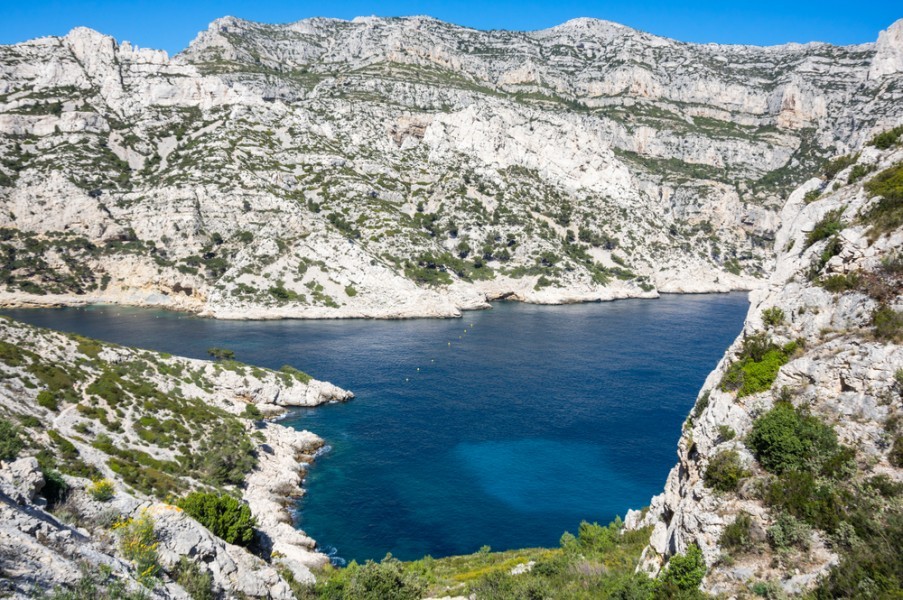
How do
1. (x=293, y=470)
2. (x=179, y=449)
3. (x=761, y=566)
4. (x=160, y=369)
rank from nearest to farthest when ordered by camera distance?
(x=761, y=566) < (x=179, y=449) < (x=293, y=470) < (x=160, y=369)

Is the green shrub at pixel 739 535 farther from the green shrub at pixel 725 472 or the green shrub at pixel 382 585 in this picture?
the green shrub at pixel 382 585

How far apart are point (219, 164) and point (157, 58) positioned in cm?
6889

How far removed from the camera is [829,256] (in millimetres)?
19172

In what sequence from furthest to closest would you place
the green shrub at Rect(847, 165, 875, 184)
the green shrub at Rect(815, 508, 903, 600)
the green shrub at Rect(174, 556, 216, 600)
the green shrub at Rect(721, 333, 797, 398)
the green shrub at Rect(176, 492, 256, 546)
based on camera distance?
the green shrub at Rect(176, 492, 256, 546) → the green shrub at Rect(847, 165, 875, 184) → the green shrub at Rect(721, 333, 797, 398) → the green shrub at Rect(174, 556, 216, 600) → the green shrub at Rect(815, 508, 903, 600)

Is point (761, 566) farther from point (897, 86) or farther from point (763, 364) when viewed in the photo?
point (897, 86)

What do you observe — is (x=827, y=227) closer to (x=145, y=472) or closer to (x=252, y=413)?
(x=145, y=472)

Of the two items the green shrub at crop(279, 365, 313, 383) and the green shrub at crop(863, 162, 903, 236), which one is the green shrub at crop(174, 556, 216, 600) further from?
the green shrub at crop(279, 365, 313, 383)

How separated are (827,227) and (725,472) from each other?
35.9 ft

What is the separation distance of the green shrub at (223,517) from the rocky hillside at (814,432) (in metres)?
19.1

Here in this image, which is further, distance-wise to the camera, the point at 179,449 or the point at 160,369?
the point at 160,369

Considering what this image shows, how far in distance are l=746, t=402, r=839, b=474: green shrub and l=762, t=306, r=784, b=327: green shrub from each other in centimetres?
405

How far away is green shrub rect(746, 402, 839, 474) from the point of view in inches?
594

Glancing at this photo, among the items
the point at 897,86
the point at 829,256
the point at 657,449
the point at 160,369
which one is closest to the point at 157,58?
the point at 160,369

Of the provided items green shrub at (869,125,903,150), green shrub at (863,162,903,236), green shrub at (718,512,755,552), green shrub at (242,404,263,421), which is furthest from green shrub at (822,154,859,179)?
green shrub at (242,404,263,421)
